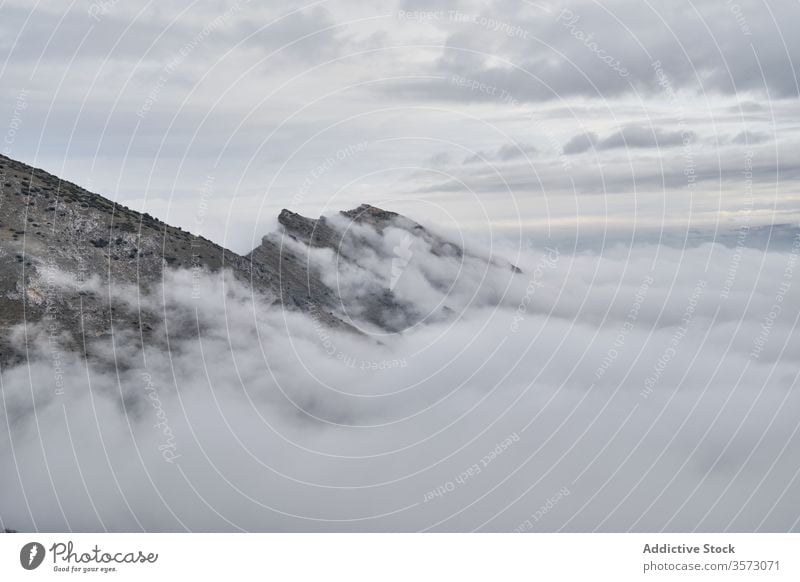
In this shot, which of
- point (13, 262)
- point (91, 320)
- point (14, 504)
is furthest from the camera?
point (91, 320)

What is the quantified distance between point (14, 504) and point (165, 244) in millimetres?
77570

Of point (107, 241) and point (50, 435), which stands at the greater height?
point (107, 241)

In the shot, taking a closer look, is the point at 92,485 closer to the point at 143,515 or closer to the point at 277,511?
the point at 143,515

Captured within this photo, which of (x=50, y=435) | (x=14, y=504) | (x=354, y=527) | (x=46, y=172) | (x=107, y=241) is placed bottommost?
(x=354, y=527)

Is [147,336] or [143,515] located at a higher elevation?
[147,336]

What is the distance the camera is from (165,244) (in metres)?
197

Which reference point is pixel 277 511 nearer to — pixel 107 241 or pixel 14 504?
pixel 14 504

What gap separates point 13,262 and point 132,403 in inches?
2178

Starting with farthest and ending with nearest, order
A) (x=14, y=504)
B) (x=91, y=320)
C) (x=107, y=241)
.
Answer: (x=107, y=241) → (x=91, y=320) → (x=14, y=504)

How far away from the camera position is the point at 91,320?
16862 cm
